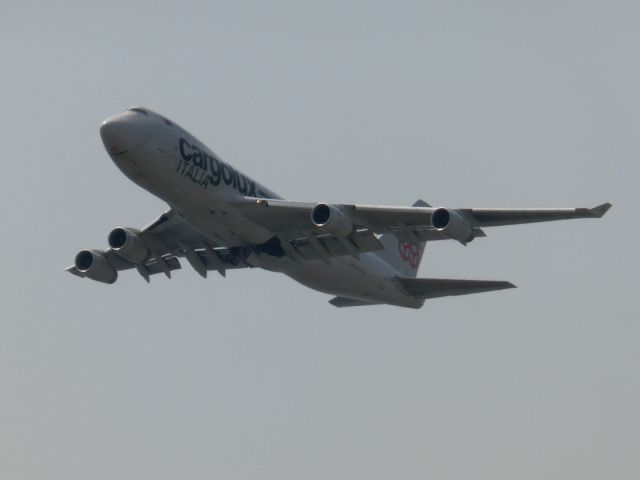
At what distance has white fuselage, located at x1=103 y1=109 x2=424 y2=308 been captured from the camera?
169 ft

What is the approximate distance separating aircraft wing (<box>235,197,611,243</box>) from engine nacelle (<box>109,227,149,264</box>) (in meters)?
6.42

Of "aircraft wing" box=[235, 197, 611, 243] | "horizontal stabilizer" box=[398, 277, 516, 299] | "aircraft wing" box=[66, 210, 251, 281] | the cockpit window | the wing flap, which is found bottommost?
the wing flap

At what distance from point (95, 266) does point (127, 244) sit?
288cm

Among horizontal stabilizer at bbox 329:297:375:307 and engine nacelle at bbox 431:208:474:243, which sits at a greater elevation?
engine nacelle at bbox 431:208:474:243

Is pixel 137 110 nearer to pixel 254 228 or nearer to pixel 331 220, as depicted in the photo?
pixel 254 228

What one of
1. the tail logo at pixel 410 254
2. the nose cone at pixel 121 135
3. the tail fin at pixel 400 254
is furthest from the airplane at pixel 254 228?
the tail logo at pixel 410 254

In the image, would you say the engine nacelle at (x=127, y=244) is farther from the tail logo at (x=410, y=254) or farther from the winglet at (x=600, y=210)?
the winglet at (x=600, y=210)

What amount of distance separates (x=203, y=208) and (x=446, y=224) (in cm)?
940

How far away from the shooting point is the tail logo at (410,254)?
220 ft

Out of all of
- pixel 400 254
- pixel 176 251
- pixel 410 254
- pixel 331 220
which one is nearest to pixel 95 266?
pixel 176 251

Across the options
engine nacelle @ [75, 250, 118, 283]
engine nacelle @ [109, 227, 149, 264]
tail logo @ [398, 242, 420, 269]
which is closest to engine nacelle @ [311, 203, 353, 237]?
engine nacelle @ [109, 227, 149, 264]

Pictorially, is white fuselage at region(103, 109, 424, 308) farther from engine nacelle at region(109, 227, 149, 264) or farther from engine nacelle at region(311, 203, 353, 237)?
engine nacelle at region(109, 227, 149, 264)

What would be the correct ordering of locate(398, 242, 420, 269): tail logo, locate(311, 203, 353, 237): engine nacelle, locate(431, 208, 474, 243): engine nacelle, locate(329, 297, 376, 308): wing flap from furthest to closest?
1. locate(398, 242, 420, 269): tail logo
2. locate(329, 297, 376, 308): wing flap
3. locate(311, 203, 353, 237): engine nacelle
4. locate(431, 208, 474, 243): engine nacelle

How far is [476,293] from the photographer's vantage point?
59250 mm
